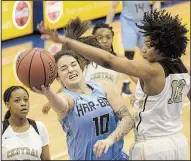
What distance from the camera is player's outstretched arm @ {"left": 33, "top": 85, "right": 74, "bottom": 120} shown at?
11.7ft

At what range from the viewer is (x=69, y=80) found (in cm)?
391

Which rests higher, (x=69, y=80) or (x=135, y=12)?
(x=135, y=12)

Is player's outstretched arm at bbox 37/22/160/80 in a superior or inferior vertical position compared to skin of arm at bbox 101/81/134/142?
superior

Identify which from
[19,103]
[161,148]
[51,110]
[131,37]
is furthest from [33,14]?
[161,148]

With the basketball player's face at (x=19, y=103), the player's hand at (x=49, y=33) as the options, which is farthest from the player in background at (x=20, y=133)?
the player's hand at (x=49, y=33)

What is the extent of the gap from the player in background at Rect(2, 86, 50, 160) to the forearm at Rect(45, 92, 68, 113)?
0.62m

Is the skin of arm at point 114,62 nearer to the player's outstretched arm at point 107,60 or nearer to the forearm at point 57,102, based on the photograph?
the player's outstretched arm at point 107,60

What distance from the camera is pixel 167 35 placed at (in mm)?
3689

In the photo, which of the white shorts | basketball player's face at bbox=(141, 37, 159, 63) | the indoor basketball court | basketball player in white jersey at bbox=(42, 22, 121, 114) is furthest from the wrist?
the indoor basketball court

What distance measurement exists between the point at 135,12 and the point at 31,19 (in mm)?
2651

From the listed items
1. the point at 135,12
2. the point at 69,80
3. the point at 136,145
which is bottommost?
the point at 136,145

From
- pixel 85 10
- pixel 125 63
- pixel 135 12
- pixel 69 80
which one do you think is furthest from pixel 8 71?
pixel 125 63

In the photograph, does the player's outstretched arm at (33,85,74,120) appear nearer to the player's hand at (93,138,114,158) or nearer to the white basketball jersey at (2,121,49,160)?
the player's hand at (93,138,114,158)

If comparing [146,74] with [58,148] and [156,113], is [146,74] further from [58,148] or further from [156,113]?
[58,148]
